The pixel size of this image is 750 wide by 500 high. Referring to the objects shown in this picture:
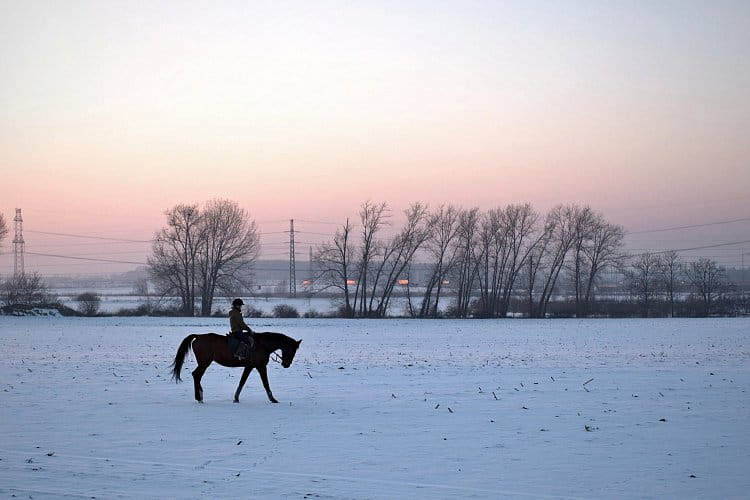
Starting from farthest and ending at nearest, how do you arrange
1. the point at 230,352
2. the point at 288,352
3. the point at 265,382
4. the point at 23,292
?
1. the point at 23,292
2. the point at 288,352
3. the point at 230,352
4. the point at 265,382

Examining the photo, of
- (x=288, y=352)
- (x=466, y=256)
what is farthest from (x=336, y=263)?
(x=288, y=352)

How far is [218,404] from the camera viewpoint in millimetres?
15500

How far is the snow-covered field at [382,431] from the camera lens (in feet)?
29.4

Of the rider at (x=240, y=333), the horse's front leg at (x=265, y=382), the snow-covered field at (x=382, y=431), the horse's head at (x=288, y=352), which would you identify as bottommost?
the snow-covered field at (x=382, y=431)

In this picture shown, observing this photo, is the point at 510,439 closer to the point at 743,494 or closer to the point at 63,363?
the point at 743,494

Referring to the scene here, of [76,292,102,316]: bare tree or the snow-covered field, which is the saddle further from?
[76,292,102,316]: bare tree

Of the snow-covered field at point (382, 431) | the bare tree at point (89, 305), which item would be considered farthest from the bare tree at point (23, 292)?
the snow-covered field at point (382, 431)

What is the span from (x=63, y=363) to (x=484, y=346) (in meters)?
18.5

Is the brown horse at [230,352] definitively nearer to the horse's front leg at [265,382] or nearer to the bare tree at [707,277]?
the horse's front leg at [265,382]

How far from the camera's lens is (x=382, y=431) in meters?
12.4

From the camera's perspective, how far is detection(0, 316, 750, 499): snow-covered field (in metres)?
8.95

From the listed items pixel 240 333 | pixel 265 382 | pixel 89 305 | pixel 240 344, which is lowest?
pixel 265 382

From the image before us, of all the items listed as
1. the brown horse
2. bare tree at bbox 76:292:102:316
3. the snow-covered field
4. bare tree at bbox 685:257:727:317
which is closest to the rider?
the brown horse

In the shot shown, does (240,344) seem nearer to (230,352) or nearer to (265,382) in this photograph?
(230,352)
